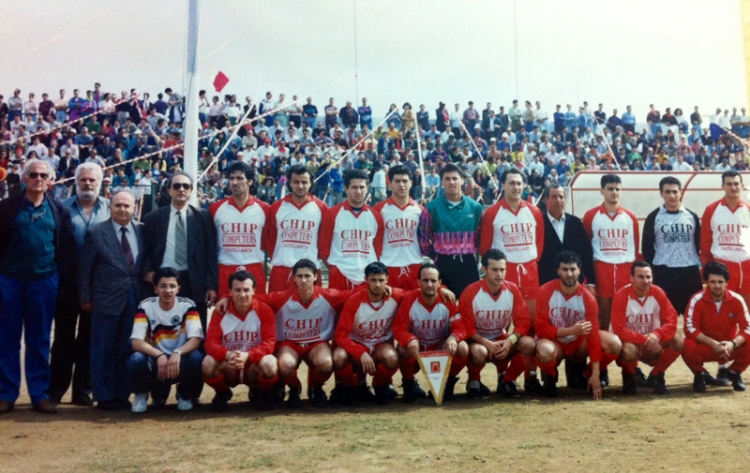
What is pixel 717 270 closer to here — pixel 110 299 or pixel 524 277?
pixel 524 277

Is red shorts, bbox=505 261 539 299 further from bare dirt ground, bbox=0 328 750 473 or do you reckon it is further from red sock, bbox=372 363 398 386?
red sock, bbox=372 363 398 386

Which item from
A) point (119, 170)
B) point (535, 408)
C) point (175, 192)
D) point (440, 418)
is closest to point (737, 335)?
point (535, 408)

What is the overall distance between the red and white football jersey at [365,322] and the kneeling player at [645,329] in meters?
2.21

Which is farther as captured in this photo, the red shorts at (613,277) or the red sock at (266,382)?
the red shorts at (613,277)

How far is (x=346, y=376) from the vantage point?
6.30m

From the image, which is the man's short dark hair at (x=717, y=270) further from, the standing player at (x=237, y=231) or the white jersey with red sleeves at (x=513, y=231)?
the standing player at (x=237, y=231)

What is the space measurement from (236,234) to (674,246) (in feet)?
15.6

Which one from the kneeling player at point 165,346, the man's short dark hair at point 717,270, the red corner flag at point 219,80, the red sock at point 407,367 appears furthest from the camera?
the red corner flag at point 219,80

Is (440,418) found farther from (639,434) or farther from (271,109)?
(271,109)

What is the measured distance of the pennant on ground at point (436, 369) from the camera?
6148 mm

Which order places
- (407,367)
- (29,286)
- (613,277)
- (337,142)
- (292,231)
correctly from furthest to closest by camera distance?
(337,142)
(613,277)
(292,231)
(407,367)
(29,286)

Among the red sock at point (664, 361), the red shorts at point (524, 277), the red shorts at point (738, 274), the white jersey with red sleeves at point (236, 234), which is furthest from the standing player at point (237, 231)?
the red shorts at point (738, 274)

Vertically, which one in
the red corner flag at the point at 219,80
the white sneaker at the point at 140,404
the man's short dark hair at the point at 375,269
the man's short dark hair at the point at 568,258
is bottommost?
the white sneaker at the point at 140,404

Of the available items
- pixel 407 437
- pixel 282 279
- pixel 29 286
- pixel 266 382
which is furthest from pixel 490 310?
pixel 29 286
